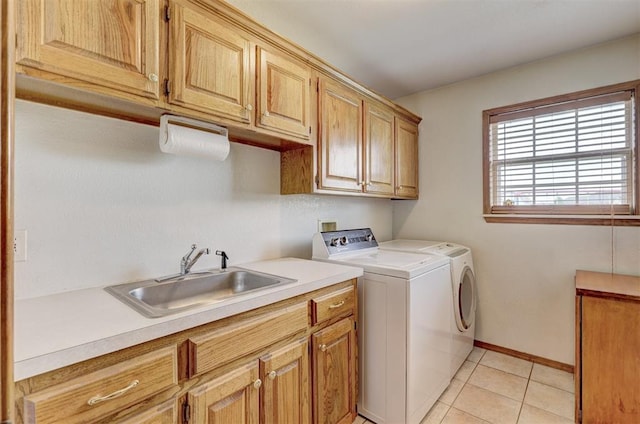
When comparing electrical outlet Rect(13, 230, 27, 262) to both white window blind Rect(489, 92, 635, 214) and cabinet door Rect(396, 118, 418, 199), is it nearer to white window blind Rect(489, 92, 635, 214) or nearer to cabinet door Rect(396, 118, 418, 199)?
cabinet door Rect(396, 118, 418, 199)

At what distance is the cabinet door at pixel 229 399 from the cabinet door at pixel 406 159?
78.2 inches

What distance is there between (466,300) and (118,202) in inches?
99.1

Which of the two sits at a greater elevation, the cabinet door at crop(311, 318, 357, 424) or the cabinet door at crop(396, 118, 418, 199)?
the cabinet door at crop(396, 118, 418, 199)

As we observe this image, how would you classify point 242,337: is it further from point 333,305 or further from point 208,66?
point 208,66

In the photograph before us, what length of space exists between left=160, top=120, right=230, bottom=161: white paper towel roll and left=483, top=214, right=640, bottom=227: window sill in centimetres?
229

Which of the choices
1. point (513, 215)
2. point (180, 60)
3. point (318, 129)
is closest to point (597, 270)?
point (513, 215)

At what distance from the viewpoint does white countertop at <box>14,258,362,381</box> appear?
0.71m

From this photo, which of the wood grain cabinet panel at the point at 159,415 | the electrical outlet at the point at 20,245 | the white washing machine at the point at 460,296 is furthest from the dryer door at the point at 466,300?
the electrical outlet at the point at 20,245

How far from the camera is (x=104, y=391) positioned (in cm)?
78

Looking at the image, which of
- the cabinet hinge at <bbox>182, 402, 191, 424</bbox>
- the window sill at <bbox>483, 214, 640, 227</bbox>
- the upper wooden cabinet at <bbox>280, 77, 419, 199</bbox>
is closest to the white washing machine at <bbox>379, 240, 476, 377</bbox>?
the window sill at <bbox>483, 214, 640, 227</bbox>

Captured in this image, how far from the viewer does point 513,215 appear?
250 centimetres

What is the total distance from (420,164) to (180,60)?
8.01 ft

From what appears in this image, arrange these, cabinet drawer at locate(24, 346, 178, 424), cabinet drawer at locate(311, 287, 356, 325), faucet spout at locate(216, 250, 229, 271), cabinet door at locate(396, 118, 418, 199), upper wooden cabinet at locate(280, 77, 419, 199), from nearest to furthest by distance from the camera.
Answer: cabinet drawer at locate(24, 346, 178, 424)
cabinet drawer at locate(311, 287, 356, 325)
faucet spout at locate(216, 250, 229, 271)
upper wooden cabinet at locate(280, 77, 419, 199)
cabinet door at locate(396, 118, 418, 199)

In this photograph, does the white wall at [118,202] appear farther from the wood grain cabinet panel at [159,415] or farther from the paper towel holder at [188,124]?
the wood grain cabinet panel at [159,415]
